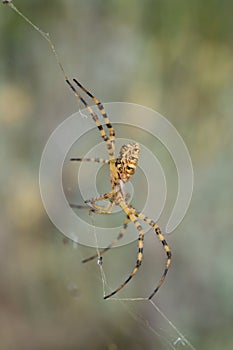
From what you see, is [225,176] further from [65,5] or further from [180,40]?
[65,5]

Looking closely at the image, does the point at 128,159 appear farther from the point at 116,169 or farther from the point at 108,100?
the point at 108,100

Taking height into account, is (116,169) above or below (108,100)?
below

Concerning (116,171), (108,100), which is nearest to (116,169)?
(116,171)

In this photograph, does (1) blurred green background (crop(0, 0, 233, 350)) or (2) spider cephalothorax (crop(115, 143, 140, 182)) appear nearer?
(2) spider cephalothorax (crop(115, 143, 140, 182))

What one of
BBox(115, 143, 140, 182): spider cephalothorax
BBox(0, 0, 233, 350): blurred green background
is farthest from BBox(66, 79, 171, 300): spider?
BBox(0, 0, 233, 350): blurred green background

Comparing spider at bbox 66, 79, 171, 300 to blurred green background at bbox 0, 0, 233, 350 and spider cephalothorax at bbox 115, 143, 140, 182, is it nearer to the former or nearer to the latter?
spider cephalothorax at bbox 115, 143, 140, 182
